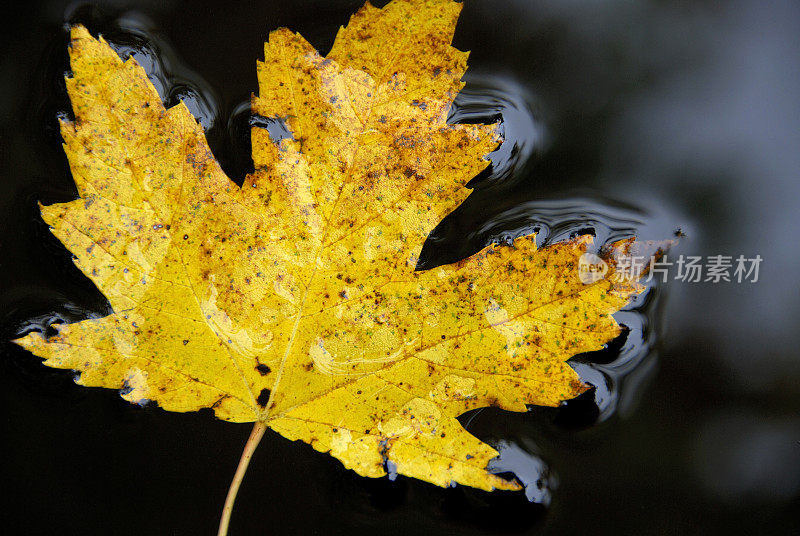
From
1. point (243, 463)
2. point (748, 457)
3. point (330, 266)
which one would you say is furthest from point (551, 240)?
point (243, 463)

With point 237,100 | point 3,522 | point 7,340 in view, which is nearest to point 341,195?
point 237,100

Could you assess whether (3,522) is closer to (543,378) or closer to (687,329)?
(543,378)

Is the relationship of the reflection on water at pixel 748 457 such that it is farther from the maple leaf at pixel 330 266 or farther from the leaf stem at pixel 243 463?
the leaf stem at pixel 243 463

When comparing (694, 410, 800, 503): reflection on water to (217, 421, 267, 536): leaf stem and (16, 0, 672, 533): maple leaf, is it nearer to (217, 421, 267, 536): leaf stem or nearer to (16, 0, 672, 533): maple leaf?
(16, 0, 672, 533): maple leaf

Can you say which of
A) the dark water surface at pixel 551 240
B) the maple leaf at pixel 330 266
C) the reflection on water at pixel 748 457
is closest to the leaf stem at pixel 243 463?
the maple leaf at pixel 330 266

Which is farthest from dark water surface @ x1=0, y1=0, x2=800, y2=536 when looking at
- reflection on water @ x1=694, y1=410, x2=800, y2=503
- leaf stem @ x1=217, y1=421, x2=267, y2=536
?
leaf stem @ x1=217, y1=421, x2=267, y2=536

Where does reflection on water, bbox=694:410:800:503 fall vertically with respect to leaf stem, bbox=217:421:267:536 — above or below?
above
